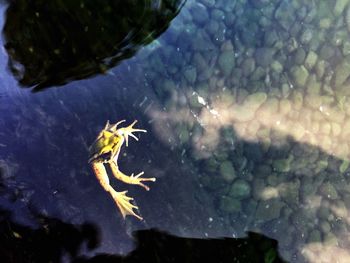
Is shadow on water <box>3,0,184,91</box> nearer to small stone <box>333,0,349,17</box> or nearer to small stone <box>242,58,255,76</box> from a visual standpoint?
small stone <box>242,58,255,76</box>

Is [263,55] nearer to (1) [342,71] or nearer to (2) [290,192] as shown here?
(1) [342,71]

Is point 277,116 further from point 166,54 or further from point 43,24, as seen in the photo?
point 43,24

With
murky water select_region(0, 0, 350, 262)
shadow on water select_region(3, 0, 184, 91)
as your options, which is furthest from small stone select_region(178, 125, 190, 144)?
shadow on water select_region(3, 0, 184, 91)

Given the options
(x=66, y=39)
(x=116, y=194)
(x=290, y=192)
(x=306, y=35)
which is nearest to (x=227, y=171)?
(x=290, y=192)

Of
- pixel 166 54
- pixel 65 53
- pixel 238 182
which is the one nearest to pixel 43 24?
pixel 65 53

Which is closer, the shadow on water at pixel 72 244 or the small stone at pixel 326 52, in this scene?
the shadow on water at pixel 72 244

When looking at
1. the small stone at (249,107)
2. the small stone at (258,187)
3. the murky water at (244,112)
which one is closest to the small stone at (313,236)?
the murky water at (244,112)

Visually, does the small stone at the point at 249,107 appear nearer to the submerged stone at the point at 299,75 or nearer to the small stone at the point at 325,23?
the submerged stone at the point at 299,75
